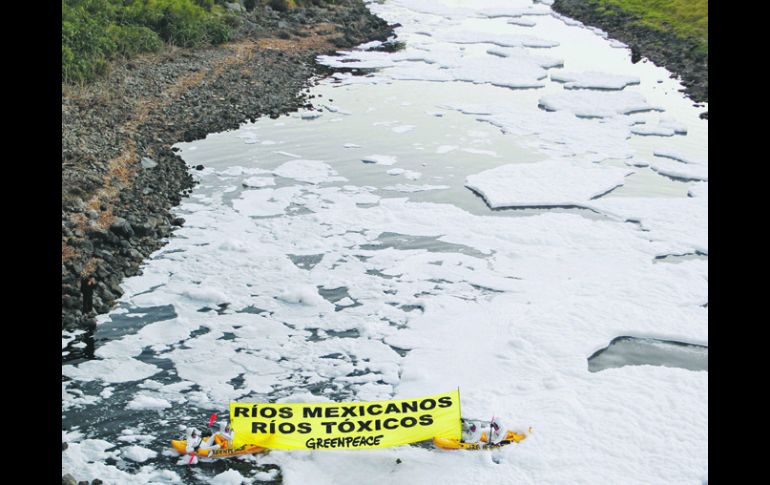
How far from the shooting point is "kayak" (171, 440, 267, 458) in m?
10.3

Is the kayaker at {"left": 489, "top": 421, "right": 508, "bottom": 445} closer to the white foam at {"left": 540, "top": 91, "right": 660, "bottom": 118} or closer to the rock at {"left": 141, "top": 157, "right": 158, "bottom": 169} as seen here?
the rock at {"left": 141, "top": 157, "right": 158, "bottom": 169}

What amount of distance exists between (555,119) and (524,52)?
11698mm

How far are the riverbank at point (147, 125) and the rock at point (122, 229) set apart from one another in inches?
0.8

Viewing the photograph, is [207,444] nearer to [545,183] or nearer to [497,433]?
[497,433]

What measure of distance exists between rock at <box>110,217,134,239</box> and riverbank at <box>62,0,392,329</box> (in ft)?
0.06

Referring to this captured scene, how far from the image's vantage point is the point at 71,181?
56.3ft

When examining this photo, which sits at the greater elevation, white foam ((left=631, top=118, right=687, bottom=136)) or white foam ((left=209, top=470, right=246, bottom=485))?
white foam ((left=631, top=118, right=687, bottom=136))

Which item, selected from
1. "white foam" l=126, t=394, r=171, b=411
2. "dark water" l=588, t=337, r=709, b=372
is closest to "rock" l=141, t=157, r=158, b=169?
"white foam" l=126, t=394, r=171, b=411

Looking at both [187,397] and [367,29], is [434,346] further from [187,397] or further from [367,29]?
[367,29]

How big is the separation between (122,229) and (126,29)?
14221mm

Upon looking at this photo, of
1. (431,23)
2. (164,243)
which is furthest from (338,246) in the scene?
(431,23)

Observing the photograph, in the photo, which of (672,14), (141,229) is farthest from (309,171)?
(672,14)

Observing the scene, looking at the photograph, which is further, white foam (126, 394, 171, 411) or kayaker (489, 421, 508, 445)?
white foam (126, 394, 171, 411)

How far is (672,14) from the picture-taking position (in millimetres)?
41188
